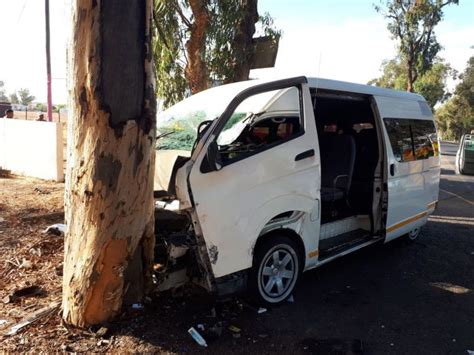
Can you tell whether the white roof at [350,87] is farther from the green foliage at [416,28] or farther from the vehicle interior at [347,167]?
the green foliage at [416,28]

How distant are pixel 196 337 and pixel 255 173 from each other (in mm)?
1483

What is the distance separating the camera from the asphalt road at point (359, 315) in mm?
3623

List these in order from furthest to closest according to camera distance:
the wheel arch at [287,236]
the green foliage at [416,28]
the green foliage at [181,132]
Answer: the green foliage at [416,28]
the green foliage at [181,132]
the wheel arch at [287,236]

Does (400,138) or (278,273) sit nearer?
(278,273)

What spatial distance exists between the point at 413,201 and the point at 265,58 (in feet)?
11.2

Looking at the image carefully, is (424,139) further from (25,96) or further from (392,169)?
(25,96)

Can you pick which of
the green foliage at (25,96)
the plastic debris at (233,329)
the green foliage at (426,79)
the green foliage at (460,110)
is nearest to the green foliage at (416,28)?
the green foliage at (426,79)

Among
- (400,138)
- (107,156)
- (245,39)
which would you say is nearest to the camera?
(107,156)

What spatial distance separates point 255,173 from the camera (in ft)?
12.9

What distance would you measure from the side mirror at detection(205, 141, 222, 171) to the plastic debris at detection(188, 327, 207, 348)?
138cm

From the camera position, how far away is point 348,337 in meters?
3.77

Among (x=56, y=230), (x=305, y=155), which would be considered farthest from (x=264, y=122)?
(x=56, y=230)

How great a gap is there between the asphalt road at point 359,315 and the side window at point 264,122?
161 cm

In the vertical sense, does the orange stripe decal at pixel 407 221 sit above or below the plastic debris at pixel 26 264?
above
